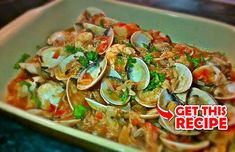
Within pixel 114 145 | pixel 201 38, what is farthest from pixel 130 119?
pixel 201 38

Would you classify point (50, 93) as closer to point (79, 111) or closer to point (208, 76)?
point (79, 111)

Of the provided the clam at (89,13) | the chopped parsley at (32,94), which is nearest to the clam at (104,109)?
the chopped parsley at (32,94)

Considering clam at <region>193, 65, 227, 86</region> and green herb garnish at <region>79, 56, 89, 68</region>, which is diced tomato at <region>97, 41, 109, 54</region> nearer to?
green herb garnish at <region>79, 56, 89, 68</region>

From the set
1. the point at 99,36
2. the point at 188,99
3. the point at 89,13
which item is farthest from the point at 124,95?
the point at 89,13

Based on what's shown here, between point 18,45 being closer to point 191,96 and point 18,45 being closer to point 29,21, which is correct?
point 29,21

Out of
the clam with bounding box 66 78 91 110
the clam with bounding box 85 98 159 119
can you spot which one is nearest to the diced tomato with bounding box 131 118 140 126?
the clam with bounding box 85 98 159 119

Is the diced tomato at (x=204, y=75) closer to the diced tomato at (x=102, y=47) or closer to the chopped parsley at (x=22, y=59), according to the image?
the diced tomato at (x=102, y=47)
